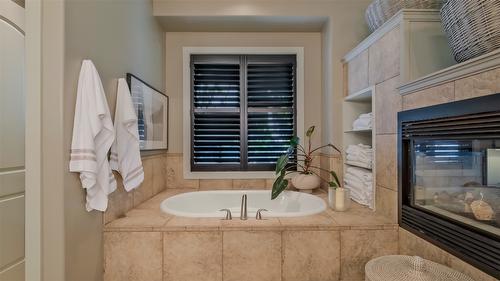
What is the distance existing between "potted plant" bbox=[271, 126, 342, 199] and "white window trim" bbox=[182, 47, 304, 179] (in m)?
0.19

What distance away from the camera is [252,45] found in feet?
9.61

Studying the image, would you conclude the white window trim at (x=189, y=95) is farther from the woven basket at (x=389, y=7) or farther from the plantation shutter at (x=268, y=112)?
the woven basket at (x=389, y=7)

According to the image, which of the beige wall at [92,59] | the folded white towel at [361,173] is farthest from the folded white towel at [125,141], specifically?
the folded white towel at [361,173]

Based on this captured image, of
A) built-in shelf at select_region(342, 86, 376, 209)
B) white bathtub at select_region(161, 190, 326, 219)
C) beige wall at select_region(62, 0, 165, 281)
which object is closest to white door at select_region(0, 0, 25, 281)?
beige wall at select_region(62, 0, 165, 281)

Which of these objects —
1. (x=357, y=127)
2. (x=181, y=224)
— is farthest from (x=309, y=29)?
(x=181, y=224)

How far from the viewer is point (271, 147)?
2941 millimetres

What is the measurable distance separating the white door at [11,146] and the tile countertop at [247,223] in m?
0.60

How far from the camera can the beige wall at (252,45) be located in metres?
2.93

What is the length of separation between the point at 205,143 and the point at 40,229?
1.82 m

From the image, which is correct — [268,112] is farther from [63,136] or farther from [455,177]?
[63,136]

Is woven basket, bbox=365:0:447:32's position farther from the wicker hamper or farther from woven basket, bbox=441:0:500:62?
the wicker hamper

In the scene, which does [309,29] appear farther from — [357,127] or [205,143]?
[205,143]

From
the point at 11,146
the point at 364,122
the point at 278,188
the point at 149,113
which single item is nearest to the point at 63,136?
the point at 11,146

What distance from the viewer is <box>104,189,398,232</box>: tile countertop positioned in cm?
161
